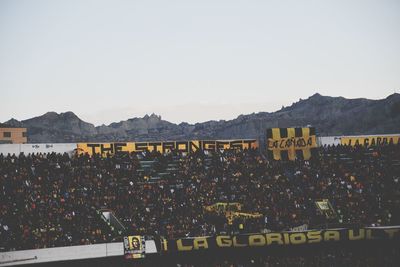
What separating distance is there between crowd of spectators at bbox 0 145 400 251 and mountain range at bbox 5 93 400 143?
6604 centimetres

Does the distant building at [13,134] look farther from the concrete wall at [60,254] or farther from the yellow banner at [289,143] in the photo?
the concrete wall at [60,254]

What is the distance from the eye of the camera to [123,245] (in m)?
30.1

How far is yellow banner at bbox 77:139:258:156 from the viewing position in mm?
40156

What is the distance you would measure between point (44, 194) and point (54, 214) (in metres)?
2.31

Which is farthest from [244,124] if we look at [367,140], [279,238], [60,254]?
[60,254]

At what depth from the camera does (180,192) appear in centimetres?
3697

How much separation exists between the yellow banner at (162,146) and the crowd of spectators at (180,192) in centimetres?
80

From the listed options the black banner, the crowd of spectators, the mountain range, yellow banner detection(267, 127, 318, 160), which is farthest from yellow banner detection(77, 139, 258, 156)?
the mountain range

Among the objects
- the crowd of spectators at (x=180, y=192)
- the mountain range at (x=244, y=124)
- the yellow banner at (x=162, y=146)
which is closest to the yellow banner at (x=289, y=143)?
the crowd of spectators at (x=180, y=192)

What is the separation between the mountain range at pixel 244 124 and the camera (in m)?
112

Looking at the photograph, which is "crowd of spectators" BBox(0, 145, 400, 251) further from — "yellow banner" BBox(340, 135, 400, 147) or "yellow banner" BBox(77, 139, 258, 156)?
"yellow banner" BBox(340, 135, 400, 147)

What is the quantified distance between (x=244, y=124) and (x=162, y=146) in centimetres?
9470

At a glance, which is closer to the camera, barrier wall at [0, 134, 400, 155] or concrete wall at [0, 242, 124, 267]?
concrete wall at [0, 242, 124, 267]

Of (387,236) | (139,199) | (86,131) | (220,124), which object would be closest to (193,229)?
(139,199)
